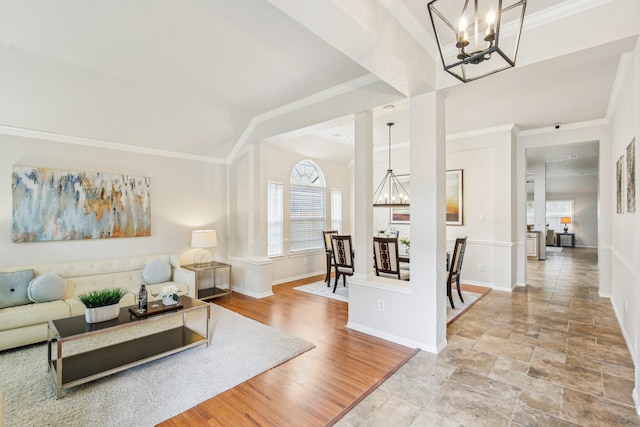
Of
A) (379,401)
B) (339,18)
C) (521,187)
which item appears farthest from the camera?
(521,187)

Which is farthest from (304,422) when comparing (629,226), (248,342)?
(629,226)

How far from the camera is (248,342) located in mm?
3359

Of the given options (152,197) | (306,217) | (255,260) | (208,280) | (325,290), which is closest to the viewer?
(152,197)

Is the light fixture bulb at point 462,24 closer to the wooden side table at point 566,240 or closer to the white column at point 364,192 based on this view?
the white column at point 364,192

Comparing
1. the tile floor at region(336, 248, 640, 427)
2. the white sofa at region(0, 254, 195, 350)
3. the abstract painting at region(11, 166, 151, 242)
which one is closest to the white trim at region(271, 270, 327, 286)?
the white sofa at region(0, 254, 195, 350)

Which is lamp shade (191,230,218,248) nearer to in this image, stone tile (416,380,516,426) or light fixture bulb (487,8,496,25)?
stone tile (416,380,516,426)

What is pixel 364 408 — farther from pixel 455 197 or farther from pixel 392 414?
pixel 455 197

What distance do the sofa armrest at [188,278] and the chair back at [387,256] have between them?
8.84 feet

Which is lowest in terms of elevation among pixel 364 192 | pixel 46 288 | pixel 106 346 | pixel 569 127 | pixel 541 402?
pixel 541 402

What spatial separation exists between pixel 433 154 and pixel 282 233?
392cm

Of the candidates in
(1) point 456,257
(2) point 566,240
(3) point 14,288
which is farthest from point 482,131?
(2) point 566,240

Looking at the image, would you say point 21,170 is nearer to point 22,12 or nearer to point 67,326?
point 22,12

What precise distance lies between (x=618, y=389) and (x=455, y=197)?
13.4 feet

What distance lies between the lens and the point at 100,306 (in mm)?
2801
